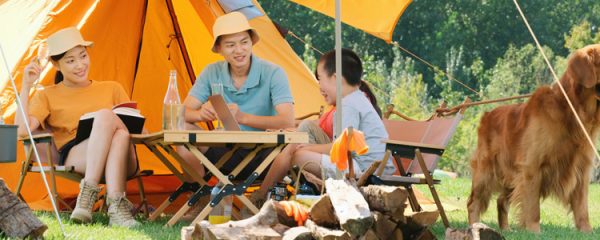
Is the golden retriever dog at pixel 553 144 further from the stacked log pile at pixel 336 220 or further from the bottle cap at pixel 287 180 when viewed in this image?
the stacked log pile at pixel 336 220

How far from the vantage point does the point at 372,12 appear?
6.77 meters

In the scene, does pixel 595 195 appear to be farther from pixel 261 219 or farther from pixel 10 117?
pixel 261 219

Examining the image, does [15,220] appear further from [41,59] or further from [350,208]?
[41,59]

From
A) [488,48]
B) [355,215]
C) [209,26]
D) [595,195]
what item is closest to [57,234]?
[355,215]

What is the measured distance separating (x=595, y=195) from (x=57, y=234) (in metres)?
5.87

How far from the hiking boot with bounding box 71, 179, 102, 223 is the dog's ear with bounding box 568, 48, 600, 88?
2.24 m

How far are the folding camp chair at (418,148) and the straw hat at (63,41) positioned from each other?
1569mm

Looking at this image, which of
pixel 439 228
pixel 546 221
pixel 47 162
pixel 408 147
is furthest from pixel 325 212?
pixel 546 221

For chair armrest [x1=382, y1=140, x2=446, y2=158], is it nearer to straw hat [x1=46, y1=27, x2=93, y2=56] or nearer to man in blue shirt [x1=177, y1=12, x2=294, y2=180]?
man in blue shirt [x1=177, y1=12, x2=294, y2=180]

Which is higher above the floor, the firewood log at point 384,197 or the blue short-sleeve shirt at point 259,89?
the blue short-sleeve shirt at point 259,89

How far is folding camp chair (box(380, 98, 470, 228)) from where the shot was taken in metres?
5.18

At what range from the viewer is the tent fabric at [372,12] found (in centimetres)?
670

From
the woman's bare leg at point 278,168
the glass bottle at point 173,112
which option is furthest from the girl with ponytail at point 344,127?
the glass bottle at point 173,112

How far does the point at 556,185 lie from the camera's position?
18.4ft
